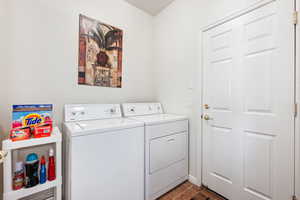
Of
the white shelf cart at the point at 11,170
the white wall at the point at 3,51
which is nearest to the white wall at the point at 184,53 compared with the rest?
the white shelf cart at the point at 11,170

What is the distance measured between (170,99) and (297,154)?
1.46m

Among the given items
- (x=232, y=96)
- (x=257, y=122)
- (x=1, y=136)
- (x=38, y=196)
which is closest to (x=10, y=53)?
(x=1, y=136)

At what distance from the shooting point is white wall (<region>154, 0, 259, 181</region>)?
164 centimetres

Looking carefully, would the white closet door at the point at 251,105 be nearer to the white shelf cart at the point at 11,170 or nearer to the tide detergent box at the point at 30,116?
the white shelf cart at the point at 11,170

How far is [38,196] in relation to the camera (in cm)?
121

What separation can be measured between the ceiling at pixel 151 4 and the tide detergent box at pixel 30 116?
2052 mm

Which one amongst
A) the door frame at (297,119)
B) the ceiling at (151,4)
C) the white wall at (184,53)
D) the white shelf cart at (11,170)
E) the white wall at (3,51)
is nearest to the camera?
the white shelf cart at (11,170)

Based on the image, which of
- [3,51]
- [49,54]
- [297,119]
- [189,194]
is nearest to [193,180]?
[189,194]

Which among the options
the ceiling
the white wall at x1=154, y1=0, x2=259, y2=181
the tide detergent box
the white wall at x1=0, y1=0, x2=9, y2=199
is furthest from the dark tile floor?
the ceiling

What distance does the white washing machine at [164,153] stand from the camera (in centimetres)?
142

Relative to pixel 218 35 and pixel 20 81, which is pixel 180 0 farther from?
pixel 20 81

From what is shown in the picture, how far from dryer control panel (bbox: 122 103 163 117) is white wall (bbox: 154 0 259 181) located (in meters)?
0.17

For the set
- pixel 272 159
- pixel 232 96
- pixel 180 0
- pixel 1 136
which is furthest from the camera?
pixel 180 0

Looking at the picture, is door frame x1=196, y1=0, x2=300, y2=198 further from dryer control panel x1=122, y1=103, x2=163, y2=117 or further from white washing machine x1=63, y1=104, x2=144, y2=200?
white washing machine x1=63, y1=104, x2=144, y2=200
